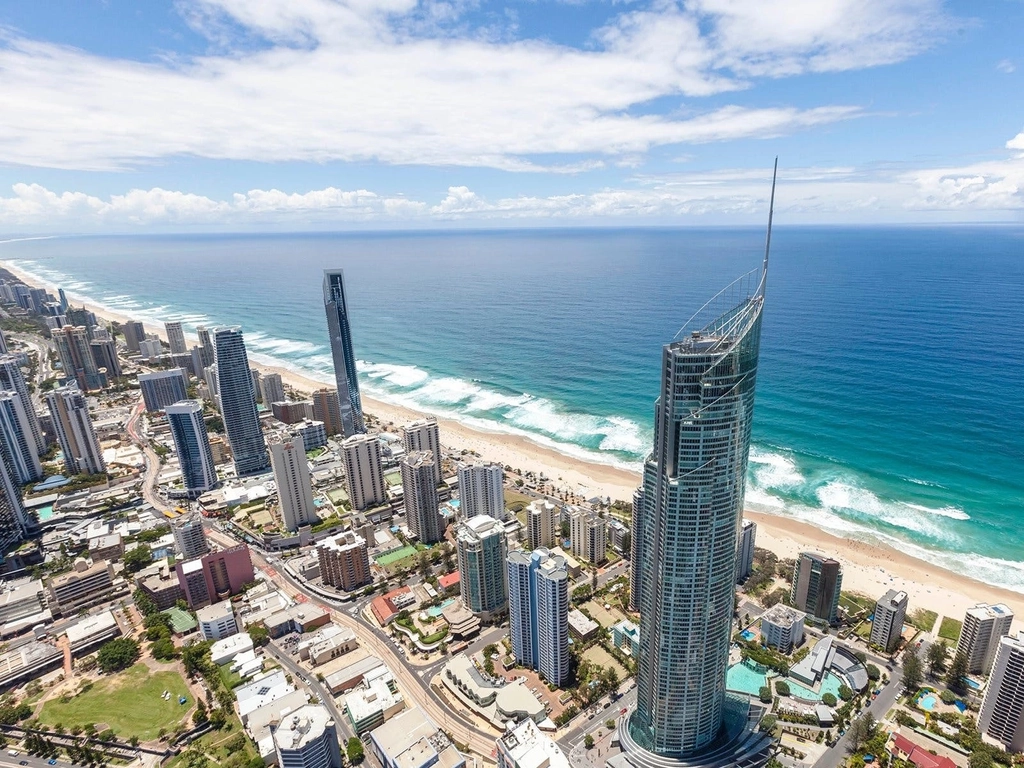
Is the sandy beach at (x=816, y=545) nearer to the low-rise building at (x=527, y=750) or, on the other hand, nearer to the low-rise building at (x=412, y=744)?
the low-rise building at (x=527, y=750)

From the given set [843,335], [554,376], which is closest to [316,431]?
[554,376]

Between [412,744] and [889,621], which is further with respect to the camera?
[889,621]

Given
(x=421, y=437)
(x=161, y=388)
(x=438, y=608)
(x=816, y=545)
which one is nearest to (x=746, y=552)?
(x=816, y=545)

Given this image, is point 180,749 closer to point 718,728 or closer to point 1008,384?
point 718,728

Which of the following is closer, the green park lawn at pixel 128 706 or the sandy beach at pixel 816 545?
the green park lawn at pixel 128 706

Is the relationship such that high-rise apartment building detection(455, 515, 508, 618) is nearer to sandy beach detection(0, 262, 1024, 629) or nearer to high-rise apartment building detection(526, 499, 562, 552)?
high-rise apartment building detection(526, 499, 562, 552)

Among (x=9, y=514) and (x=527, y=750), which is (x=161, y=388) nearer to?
(x=9, y=514)

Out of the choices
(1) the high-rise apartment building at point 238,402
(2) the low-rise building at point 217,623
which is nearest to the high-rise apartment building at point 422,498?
(2) the low-rise building at point 217,623
